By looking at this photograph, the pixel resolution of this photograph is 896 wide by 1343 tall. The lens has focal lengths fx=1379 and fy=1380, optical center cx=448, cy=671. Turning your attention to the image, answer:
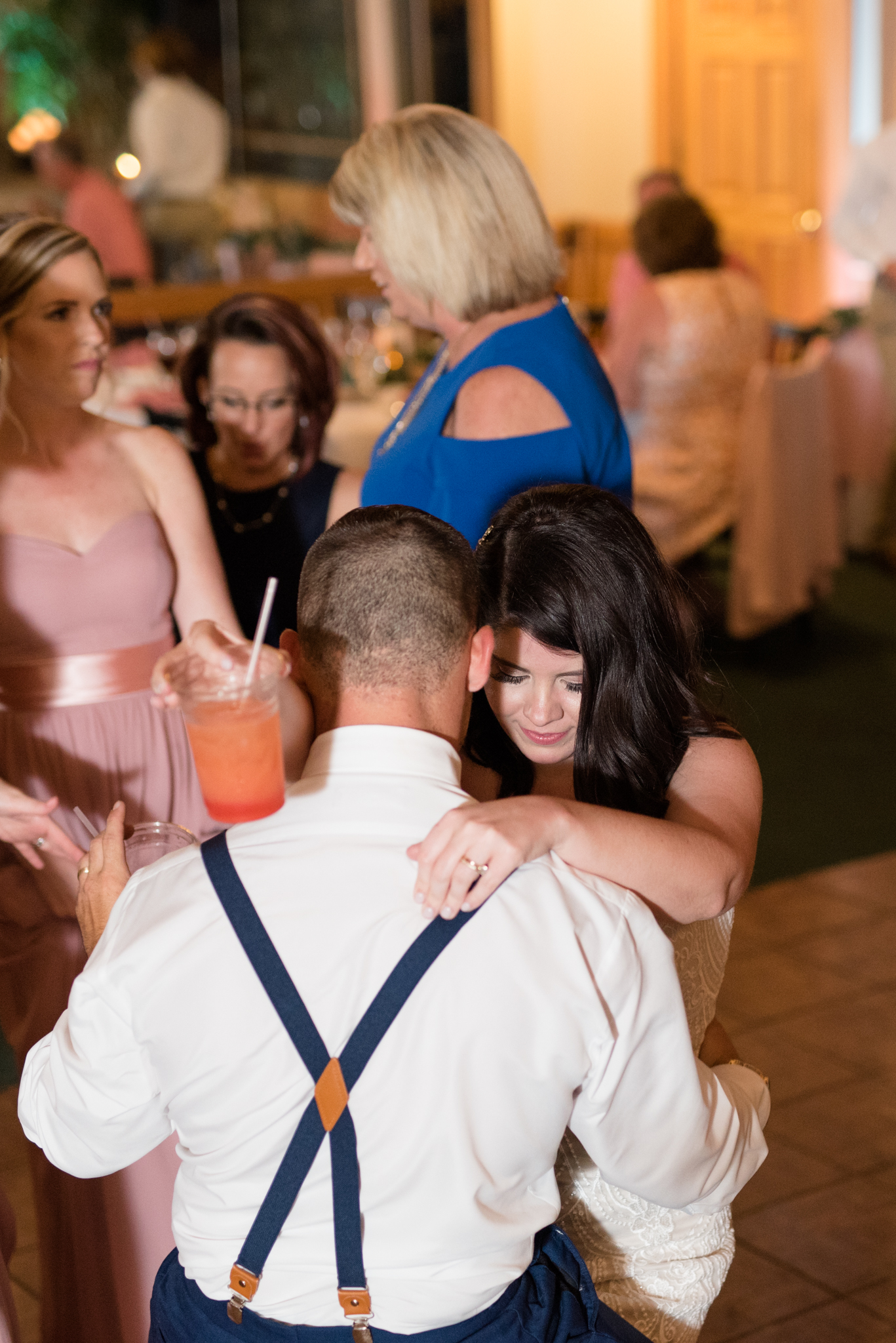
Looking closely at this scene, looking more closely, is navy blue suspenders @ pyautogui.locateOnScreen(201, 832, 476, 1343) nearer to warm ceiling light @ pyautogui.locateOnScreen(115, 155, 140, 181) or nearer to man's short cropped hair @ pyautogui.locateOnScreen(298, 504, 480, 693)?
man's short cropped hair @ pyautogui.locateOnScreen(298, 504, 480, 693)

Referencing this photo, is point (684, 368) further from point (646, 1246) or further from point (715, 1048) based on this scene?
point (646, 1246)

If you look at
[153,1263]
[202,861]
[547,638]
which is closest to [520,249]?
[547,638]

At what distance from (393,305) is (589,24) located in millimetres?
8274

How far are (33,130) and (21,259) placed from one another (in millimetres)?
6840

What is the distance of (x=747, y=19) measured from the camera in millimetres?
8469

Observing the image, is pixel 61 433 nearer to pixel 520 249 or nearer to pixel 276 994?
pixel 520 249

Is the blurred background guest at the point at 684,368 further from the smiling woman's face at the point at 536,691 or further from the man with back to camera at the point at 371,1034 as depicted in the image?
the man with back to camera at the point at 371,1034

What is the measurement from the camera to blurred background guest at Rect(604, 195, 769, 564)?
499cm

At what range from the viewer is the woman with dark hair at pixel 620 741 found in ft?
4.75

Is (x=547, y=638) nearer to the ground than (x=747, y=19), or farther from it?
nearer to the ground

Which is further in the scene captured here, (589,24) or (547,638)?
(589,24)

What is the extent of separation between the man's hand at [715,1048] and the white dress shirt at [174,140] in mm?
8132

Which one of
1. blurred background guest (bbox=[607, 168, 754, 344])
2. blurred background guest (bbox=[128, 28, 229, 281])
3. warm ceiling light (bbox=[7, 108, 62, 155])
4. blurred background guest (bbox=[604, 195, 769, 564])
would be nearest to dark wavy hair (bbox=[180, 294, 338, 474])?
blurred background guest (bbox=[604, 195, 769, 564])

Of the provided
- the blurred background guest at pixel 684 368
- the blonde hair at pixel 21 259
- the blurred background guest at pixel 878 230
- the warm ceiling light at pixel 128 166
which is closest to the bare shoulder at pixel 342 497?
the blonde hair at pixel 21 259
